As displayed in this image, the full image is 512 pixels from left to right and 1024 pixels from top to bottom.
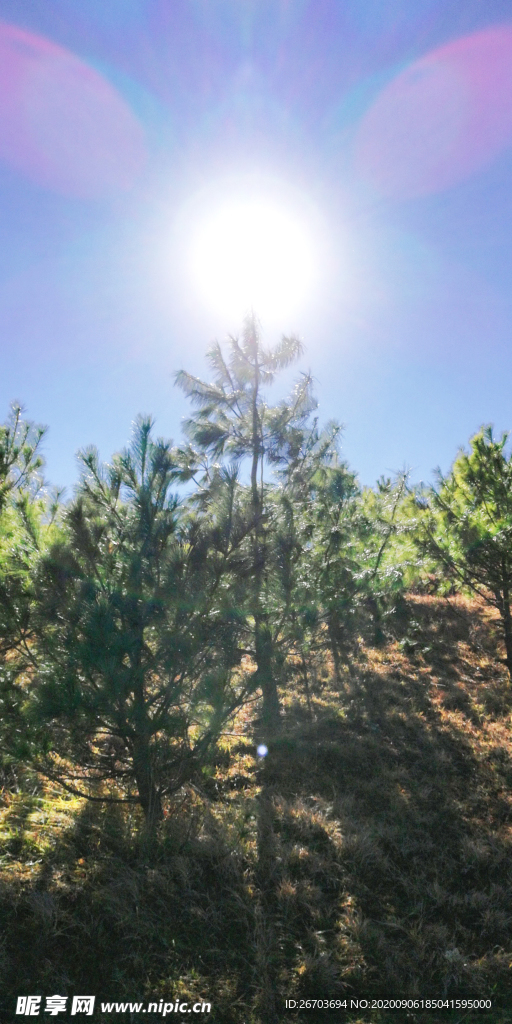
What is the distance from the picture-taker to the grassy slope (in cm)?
300

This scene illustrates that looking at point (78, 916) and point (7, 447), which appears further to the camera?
point (7, 447)

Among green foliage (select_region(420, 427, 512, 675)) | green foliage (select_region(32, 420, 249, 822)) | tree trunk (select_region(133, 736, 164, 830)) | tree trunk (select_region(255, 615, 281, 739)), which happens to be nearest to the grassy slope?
tree trunk (select_region(133, 736, 164, 830))

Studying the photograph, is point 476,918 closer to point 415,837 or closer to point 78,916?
point 415,837

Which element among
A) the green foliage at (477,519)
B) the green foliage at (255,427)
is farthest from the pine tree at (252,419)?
the green foliage at (477,519)

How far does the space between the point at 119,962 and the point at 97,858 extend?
36.8 inches

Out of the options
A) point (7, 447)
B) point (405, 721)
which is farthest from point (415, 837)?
point (7, 447)

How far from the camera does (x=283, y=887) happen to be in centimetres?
367

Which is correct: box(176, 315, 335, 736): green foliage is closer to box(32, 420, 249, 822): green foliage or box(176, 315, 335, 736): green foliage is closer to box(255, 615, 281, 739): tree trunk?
box(255, 615, 281, 739): tree trunk

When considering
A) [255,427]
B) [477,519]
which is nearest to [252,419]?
[255,427]

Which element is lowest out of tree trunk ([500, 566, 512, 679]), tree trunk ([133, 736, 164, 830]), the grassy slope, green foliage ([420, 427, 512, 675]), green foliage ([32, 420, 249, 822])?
the grassy slope

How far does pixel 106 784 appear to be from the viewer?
476 centimetres

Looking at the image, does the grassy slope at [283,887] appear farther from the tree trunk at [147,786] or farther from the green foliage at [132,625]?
the green foliage at [132,625]

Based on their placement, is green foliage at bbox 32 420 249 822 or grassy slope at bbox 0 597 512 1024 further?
green foliage at bbox 32 420 249 822

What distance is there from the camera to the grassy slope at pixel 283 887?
9.86 ft
